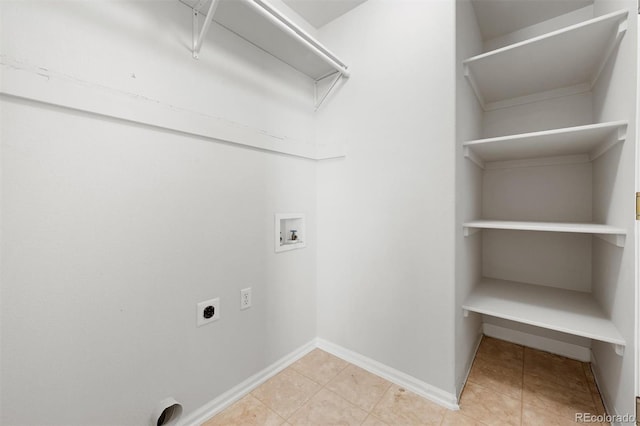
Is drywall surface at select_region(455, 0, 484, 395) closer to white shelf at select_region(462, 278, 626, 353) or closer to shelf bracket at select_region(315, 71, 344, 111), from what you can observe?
white shelf at select_region(462, 278, 626, 353)

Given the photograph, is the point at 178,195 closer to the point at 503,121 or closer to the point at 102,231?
the point at 102,231

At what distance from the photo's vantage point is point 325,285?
1977 millimetres

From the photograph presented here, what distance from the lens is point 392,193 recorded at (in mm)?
1611

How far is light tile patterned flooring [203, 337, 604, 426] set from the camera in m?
1.31

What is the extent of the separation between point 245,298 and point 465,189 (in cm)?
150

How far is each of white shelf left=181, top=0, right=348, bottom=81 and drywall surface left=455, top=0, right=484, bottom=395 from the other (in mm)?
738

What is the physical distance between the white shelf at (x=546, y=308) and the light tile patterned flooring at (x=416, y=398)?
0.46 meters

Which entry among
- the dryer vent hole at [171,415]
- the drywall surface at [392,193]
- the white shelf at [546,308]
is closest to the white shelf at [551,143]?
the drywall surface at [392,193]

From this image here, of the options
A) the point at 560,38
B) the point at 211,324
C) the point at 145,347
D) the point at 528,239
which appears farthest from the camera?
the point at 528,239

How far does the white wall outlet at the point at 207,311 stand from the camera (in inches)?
51.5

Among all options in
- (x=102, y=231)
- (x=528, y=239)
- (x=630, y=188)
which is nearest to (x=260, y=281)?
(x=102, y=231)

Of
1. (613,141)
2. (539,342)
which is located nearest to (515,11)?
(613,141)

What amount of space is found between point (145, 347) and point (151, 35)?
1400 mm

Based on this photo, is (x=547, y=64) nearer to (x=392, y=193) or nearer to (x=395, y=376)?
(x=392, y=193)
